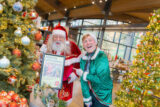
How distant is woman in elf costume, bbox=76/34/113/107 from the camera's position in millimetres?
2055

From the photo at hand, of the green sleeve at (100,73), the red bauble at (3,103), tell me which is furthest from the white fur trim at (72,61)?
the red bauble at (3,103)

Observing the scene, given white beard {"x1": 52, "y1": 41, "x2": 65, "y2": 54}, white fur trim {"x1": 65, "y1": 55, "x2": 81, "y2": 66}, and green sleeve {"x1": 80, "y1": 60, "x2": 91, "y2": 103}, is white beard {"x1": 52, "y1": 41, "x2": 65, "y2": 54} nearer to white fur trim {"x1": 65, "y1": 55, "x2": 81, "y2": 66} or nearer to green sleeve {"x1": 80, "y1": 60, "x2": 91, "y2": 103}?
white fur trim {"x1": 65, "y1": 55, "x2": 81, "y2": 66}

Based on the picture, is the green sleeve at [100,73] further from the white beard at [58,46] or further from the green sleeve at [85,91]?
the white beard at [58,46]

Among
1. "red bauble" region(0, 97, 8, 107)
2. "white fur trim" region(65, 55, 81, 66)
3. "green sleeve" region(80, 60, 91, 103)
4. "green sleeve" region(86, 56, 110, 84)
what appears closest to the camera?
"red bauble" region(0, 97, 8, 107)

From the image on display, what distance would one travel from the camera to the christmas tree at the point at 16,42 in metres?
1.49

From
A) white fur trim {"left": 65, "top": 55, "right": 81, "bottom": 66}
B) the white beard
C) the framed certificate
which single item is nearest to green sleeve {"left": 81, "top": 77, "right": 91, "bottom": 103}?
white fur trim {"left": 65, "top": 55, "right": 81, "bottom": 66}

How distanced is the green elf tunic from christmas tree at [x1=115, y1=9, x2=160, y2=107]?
114cm

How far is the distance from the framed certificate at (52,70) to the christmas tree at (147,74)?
1880 millimetres

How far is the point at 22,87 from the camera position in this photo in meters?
1.87

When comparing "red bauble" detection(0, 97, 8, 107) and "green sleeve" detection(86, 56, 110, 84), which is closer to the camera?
"red bauble" detection(0, 97, 8, 107)

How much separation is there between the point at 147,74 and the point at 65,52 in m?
1.70

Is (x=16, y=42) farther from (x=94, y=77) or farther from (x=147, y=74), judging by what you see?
(x=147, y=74)

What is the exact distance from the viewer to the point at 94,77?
2.04 metres

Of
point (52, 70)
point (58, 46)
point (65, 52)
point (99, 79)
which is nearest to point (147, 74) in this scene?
point (99, 79)
